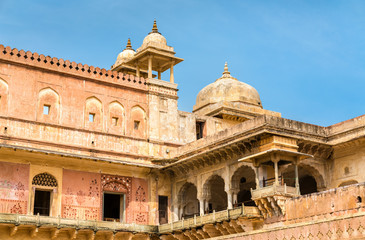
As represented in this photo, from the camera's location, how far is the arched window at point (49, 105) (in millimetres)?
19250

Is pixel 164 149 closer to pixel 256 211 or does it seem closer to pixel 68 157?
pixel 68 157

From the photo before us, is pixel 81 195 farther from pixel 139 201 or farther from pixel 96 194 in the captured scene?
pixel 139 201

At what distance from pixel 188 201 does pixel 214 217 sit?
422cm

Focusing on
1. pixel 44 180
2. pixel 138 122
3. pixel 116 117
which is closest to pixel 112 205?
pixel 138 122

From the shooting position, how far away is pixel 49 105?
19.5 metres

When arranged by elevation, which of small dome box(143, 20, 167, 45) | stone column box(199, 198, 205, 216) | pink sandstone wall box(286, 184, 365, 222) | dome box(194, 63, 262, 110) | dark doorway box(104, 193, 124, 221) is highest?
small dome box(143, 20, 167, 45)

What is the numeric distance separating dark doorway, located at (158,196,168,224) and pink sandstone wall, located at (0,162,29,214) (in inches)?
193

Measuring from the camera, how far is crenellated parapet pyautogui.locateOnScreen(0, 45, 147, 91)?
62.9 ft

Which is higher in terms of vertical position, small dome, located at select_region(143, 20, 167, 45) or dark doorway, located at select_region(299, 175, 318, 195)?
small dome, located at select_region(143, 20, 167, 45)

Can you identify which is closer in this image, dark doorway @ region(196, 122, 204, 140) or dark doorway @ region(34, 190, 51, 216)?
dark doorway @ region(34, 190, 51, 216)

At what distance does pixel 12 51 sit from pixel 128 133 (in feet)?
16.3

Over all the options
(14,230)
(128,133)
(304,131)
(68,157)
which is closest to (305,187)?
(304,131)

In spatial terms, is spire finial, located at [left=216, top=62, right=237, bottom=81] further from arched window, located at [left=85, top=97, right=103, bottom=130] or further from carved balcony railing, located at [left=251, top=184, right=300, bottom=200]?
carved balcony railing, located at [left=251, top=184, right=300, bottom=200]

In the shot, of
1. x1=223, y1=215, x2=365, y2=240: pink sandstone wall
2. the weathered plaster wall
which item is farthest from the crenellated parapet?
x1=223, y1=215, x2=365, y2=240: pink sandstone wall
